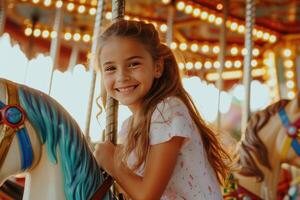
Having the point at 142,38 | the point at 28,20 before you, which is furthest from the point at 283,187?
the point at 28,20

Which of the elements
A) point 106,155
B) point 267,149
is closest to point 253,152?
point 267,149

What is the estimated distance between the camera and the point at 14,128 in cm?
114

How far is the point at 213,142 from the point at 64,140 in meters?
Answer: 0.50

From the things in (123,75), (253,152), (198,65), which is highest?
(198,65)

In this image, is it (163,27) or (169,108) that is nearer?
(169,108)

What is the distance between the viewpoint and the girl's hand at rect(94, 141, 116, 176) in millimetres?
1287

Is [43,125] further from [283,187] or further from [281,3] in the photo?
[281,3]

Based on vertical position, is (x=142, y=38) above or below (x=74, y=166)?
above

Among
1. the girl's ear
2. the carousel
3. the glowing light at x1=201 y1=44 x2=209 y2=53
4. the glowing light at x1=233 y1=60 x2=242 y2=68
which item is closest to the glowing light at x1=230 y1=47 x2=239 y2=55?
the carousel

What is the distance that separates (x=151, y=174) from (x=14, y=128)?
0.37 m

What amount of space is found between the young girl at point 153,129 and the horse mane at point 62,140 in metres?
0.12

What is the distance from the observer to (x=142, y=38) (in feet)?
4.63

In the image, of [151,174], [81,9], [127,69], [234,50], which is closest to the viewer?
[151,174]

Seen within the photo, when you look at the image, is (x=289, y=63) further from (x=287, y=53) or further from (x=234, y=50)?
(x=234, y=50)
